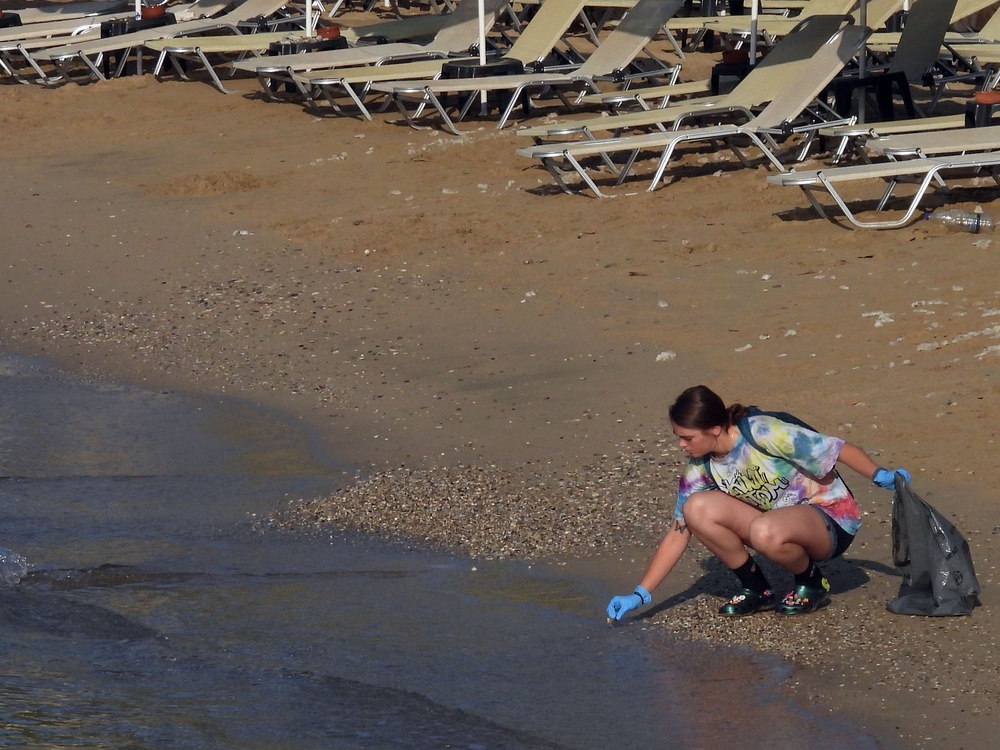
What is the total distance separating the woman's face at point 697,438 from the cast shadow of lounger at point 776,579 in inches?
28.6

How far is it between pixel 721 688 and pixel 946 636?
26.6 inches

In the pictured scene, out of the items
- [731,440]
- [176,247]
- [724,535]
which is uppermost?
[731,440]

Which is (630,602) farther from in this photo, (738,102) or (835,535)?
(738,102)

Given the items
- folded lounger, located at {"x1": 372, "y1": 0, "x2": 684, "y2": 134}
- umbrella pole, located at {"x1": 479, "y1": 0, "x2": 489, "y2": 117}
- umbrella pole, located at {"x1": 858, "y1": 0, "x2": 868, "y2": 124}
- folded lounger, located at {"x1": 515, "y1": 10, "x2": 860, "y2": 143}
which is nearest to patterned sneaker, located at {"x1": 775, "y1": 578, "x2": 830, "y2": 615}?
folded lounger, located at {"x1": 515, "y1": 10, "x2": 860, "y2": 143}

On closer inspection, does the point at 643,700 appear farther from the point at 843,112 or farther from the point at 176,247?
the point at 843,112

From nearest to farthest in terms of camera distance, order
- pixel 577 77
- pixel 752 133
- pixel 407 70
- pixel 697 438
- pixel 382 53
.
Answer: pixel 697 438 < pixel 752 133 < pixel 577 77 < pixel 407 70 < pixel 382 53

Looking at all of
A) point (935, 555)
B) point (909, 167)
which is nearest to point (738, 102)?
point (909, 167)

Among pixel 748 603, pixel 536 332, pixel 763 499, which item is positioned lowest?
pixel 536 332

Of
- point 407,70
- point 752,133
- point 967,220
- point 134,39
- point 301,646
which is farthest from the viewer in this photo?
point 134,39

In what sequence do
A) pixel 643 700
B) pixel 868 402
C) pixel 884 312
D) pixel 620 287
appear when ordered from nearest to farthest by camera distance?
pixel 643 700, pixel 868 402, pixel 884 312, pixel 620 287

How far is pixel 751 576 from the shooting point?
4523 millimetres

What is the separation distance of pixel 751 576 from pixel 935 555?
0.55 meters

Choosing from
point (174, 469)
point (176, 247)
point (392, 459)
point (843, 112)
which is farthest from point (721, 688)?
point (843, 112)

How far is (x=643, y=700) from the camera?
4184 mm
